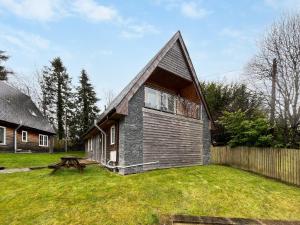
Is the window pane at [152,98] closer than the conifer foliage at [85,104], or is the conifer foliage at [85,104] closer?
the window pane at [152,98]

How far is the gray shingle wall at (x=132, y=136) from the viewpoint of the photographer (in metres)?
10.8

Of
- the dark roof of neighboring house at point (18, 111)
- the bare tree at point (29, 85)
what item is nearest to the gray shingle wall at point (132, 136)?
the dark roof of neighboring house at point (18, 111)

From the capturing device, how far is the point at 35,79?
138ft

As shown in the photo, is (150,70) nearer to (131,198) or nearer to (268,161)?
(131,198)

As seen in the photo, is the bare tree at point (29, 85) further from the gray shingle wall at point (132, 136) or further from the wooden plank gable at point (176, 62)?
the gray shingle wall at point (132, 136)

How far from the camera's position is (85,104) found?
116ft

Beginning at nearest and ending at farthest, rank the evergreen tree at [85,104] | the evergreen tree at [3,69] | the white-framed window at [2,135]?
the white-framed window at [2,135]
the evergreen tree at [85,104]
the evergreen tree at [3,69]

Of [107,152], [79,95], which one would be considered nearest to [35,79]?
[79,95]

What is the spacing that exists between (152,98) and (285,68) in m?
9.24

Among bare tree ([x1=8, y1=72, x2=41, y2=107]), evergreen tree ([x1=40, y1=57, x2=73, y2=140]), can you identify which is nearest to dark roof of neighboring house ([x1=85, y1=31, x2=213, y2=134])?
evergreen tree ([x1=40, y1=57, x2=73, y2=140])

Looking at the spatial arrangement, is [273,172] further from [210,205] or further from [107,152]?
[107,152]

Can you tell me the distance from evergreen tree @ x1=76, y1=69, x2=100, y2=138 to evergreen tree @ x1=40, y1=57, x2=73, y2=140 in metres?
2.05

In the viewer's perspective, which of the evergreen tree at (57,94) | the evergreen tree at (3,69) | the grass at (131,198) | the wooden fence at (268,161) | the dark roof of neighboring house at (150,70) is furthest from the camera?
the evergreen tree at (3,69)

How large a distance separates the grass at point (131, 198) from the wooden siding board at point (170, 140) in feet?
4.65
